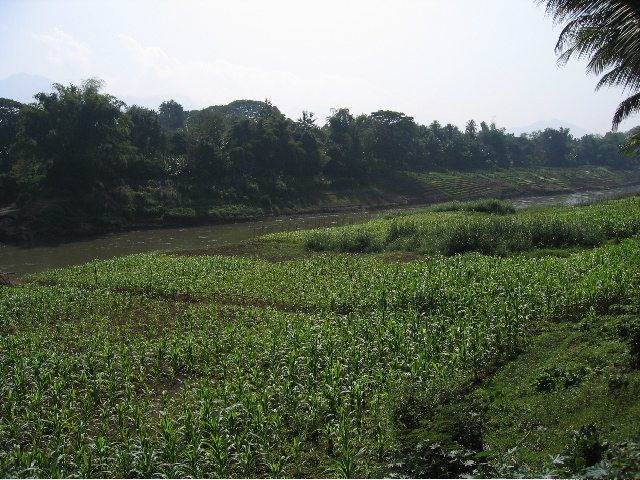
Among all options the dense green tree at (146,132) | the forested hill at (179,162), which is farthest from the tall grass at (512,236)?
the dense green tree at (146,132)

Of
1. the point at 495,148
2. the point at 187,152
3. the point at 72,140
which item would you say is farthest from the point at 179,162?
the point at 495,148

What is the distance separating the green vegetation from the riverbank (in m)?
21.8

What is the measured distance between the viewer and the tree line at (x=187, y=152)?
121 ft

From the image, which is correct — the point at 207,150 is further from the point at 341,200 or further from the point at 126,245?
the point at 126,245

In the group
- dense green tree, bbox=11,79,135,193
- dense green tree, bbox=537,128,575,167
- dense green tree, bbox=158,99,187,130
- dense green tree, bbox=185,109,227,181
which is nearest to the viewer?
dense green tree, bbox=11,79,135,193

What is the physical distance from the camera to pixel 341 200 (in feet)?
172

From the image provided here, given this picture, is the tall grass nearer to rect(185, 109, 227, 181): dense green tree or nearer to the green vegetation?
the green vegetation

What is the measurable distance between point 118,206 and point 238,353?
34003 mm

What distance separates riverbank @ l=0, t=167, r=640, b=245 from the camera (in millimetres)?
34062

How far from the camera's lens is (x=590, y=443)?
3590mm

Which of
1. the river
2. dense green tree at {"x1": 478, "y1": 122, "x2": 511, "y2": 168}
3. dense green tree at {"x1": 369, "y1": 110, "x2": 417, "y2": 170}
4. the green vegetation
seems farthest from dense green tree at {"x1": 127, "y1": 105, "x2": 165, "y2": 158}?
A: dense green tree at {"x1": 478, "y1": 122, "x2": 511, "y2": 168}

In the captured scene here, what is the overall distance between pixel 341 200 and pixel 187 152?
17.3 meters

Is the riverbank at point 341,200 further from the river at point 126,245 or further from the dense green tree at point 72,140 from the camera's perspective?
the dense green tree at point 72,140

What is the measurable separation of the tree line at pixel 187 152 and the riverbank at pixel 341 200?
6.03 feet
